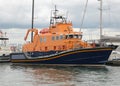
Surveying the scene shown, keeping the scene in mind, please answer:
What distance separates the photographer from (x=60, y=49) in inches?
1597

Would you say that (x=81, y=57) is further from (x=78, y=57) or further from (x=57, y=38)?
(x=57, y=38)

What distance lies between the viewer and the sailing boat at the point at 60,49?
126ft

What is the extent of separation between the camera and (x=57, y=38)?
41031 millimetres

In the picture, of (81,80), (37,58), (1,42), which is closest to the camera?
(81,80)

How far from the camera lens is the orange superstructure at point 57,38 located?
133 feet

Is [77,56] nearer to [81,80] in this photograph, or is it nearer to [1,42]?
[81,80]

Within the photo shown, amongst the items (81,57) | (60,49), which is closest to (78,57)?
(81,57)

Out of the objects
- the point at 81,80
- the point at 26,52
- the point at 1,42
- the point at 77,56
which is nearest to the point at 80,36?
the point at 77,56

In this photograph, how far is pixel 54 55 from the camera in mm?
40000

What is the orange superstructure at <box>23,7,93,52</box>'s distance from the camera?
4041 cm

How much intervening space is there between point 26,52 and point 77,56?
7380 mm

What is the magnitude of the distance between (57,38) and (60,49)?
1.33 meters

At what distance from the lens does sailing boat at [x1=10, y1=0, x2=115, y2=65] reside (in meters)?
38.5

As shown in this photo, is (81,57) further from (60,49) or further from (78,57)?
(60,49)
